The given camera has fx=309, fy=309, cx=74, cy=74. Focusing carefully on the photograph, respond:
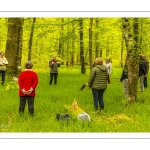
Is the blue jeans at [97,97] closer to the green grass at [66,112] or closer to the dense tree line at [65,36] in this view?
the green grass at [66,112]

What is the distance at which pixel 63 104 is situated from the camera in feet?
35.3

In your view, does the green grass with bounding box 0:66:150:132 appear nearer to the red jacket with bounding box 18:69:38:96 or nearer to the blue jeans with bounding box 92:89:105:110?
the blue jeans with bounding box 92:89:105:110

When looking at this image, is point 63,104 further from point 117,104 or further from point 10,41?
point 10,41

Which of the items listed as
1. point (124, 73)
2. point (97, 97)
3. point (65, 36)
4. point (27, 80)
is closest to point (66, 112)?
point (97, 97)

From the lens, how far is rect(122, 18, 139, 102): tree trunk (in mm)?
10578

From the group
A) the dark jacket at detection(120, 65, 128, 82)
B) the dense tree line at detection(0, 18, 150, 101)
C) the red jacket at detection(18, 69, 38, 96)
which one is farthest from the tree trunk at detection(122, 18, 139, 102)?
the red jacket at detection(18, 69, 38, 96)

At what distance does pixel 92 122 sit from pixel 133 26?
457cm

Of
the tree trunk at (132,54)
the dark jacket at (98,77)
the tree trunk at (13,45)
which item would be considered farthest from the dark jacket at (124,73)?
the tree trunk at (13,45)

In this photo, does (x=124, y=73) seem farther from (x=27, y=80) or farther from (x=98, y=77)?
(x=27, y=80)

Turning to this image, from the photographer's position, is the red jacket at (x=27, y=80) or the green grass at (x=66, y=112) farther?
the red jacket at (x=27, y=80)

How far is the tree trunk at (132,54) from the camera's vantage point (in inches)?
416
